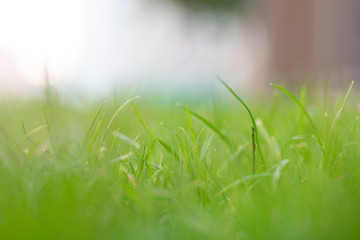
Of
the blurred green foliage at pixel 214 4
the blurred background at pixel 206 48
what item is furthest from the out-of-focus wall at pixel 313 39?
the blurred green foliage at pixel 214 4

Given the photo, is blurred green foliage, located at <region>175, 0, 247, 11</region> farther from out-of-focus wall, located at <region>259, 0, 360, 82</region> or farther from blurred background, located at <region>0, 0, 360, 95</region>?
out-of-focus wall, located at <region>259, 0, 360, 82</region>

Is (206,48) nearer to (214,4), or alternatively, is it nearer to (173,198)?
(214,4)

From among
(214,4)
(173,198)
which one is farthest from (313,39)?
(214,4)

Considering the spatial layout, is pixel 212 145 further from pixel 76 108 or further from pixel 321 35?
pixel 321 35

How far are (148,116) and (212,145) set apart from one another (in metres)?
0.71

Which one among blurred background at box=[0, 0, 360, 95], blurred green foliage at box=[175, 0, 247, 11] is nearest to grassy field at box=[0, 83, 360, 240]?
blurred background at box=[0, 0, 360, 95]

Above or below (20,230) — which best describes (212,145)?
below

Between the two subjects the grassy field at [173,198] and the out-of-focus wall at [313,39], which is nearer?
the grassy field at [173,198]

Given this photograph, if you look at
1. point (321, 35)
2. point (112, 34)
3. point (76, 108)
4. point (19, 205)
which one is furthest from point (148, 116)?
point (112, 34)

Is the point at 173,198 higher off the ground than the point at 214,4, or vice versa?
the point at 173,198

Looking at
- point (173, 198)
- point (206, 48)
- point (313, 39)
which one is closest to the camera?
point (173, 198)

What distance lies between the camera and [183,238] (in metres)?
0.47

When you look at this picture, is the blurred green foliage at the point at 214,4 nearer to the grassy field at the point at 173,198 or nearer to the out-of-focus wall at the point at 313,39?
the out-of-focus wall at the point at 313,39

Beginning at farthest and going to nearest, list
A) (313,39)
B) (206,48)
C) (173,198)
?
(206,48), (313,39), (173,198)
